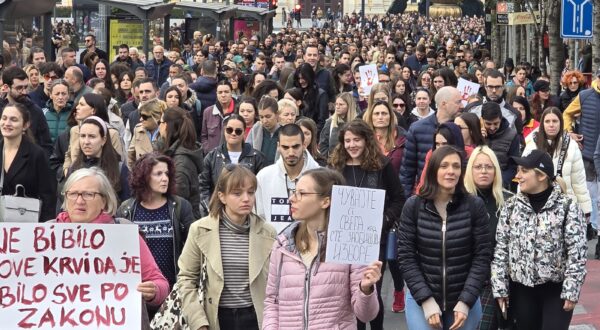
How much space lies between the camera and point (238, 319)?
7086 mm

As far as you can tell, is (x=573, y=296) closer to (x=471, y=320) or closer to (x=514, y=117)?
(x=471, y=320)

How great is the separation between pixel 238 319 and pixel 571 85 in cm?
1164

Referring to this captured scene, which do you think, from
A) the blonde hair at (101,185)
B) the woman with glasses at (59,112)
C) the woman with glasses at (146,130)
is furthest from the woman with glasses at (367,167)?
the woman with glasses at (59,112)

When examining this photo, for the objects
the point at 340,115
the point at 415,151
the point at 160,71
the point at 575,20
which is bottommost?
the point at 415,151

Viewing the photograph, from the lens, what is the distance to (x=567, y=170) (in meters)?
11.7

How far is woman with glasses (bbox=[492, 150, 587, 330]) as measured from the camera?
779 centimetres

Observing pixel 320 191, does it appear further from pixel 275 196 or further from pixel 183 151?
pixel 183 151

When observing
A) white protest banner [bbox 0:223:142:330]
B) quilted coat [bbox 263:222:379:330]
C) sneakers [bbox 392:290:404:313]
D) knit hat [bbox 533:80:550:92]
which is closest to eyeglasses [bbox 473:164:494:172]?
quilted coat [bbox 263:222:379:330]

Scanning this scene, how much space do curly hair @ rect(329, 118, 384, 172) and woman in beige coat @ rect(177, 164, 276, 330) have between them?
2.44 meters

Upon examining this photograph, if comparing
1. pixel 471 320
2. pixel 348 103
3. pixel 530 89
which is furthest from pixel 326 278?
pixel 530 89

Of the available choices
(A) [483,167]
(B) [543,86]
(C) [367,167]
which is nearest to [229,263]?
(A) [483,167]

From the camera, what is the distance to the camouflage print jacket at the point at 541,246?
779 centimetres

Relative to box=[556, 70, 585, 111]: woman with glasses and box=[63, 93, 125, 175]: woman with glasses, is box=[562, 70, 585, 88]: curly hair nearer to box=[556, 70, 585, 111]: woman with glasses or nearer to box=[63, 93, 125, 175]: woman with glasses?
box=[556, 70, 585, 111]: woman with glasses

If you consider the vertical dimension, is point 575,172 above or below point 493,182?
below
